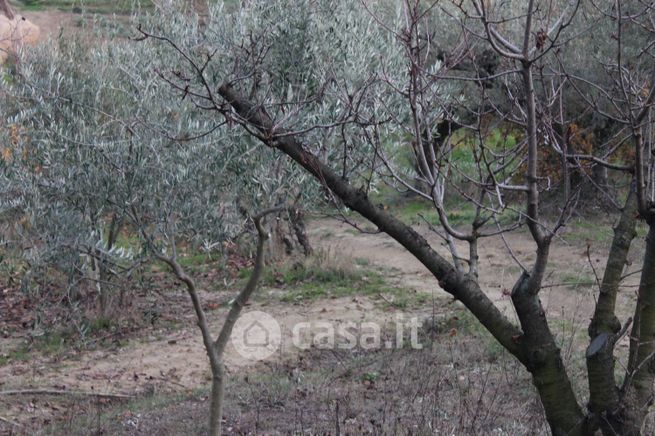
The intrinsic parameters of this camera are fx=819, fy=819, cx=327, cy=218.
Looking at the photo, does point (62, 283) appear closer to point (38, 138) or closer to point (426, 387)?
point (38, 138)

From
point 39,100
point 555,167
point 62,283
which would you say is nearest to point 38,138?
point 39,100

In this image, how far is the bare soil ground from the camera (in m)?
5.97

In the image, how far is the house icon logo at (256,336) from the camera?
341 inches

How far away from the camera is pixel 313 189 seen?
519 cm

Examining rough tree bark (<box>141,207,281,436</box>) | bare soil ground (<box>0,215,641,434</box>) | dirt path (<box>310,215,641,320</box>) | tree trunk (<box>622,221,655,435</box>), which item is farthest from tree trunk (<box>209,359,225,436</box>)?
dirt path (<box>310,215,641,320</box>)

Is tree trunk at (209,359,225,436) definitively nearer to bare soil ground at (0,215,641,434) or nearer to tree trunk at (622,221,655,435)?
bare soil ground at (0,215,641,434)

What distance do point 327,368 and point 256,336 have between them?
63.0 inches

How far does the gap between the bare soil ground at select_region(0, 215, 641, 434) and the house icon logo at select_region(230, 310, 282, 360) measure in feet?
0.43

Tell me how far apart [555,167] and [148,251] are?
934 centimetres

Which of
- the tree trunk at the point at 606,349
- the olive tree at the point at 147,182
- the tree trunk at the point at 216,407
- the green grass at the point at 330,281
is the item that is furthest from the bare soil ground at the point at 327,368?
the olive tree at the point at 147,182

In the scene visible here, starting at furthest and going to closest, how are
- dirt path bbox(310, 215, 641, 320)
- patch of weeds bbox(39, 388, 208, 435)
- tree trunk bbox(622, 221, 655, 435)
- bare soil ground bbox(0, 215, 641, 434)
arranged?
dirt path bbox(310, 215, 641, 320), patch of weeds bbox(39, 388, 208, 435), bare soil ground bbox(0, 215, 641, 434), tree trunk bbox(622, 221, 655, 435)

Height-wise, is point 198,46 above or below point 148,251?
above

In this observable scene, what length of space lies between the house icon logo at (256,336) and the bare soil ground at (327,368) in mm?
130

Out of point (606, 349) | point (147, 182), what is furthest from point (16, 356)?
point (606, 349)
